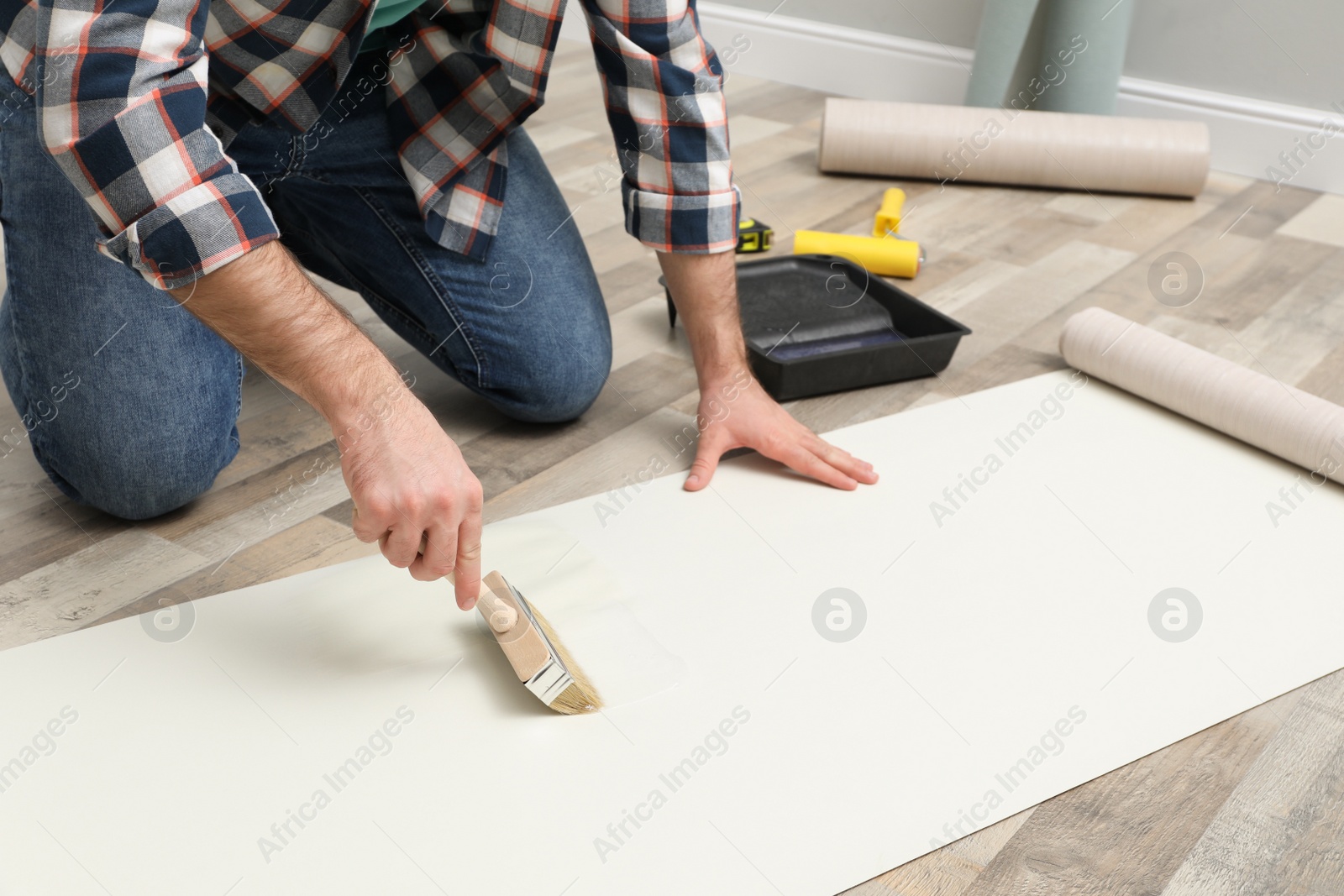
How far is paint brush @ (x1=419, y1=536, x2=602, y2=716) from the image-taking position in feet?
3.20

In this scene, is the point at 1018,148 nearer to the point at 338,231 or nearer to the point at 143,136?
the point at 338,231

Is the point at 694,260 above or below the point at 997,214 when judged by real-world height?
above

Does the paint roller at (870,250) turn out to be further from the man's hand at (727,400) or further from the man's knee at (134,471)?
the man's knee at (134,471)

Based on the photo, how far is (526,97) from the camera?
1.43 meters

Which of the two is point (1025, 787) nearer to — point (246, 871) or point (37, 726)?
point (246, 871)

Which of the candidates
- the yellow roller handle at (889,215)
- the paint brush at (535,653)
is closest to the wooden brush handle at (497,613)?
the paint brush at (535,653)

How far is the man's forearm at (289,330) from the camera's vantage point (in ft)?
3.14

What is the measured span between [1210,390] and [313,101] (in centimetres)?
121

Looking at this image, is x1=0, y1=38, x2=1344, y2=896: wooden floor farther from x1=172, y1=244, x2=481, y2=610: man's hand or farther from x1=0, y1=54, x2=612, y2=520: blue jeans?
x1=172, y1=244, x2=481, y2=610: man's hand

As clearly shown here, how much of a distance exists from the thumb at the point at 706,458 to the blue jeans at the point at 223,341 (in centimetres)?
24

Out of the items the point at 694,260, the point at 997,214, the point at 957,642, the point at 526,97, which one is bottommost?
the point at 997,214

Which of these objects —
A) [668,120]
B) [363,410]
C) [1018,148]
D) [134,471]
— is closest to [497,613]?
[363,410]

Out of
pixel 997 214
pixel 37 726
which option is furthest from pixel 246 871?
pixel 997 214

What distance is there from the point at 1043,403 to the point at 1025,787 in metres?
0.75
